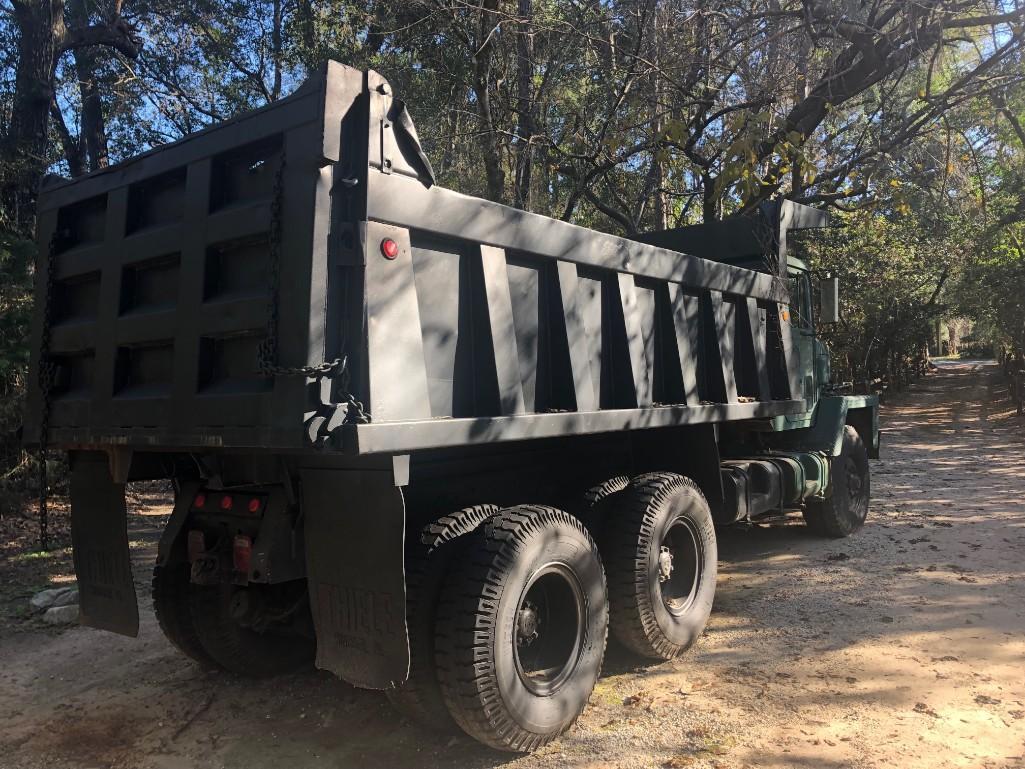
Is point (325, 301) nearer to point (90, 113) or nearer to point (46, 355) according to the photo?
point (46, 355)

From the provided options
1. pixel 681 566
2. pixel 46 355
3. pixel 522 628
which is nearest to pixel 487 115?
pixel 681 566

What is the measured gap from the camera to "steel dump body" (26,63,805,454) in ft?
9.24

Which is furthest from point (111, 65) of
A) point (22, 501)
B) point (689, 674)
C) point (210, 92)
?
point (689, 674)

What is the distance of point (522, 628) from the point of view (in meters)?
3.53

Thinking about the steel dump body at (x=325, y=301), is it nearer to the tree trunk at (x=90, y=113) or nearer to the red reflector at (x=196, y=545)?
the red reflector at (x=196, y=545)

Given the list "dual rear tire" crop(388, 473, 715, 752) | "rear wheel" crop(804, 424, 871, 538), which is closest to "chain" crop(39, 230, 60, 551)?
"dual rear tire" crop(388, 473, 715, 752)

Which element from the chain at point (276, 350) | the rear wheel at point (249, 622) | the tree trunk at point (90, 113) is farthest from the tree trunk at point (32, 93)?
the chain at point (276, 350)

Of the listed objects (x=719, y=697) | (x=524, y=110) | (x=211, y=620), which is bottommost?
(x=719, y=697)

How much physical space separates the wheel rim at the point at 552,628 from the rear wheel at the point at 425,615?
46cm

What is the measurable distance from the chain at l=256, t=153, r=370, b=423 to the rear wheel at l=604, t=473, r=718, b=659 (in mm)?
2020

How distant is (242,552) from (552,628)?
1.55 m

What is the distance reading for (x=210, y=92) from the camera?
1466 centimetres

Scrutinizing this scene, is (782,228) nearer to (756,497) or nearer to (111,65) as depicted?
(756,497)

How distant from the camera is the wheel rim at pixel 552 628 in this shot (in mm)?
3557
